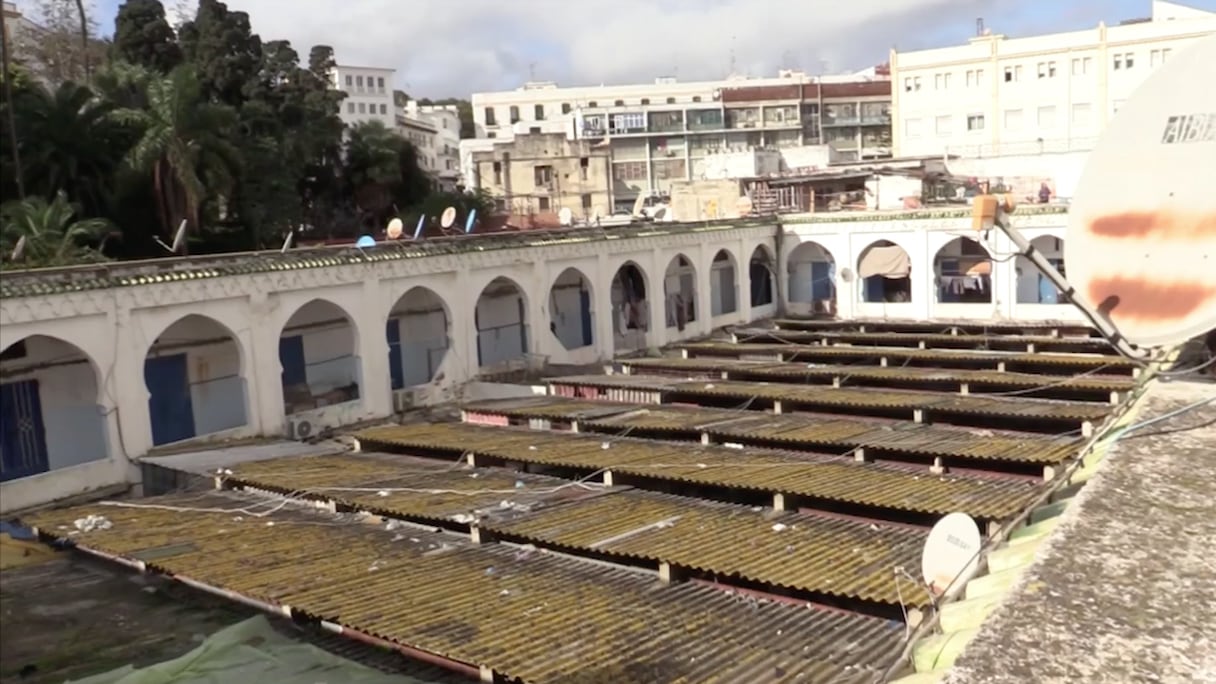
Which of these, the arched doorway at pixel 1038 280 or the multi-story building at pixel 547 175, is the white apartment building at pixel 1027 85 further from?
the multi-story building at pixel 547 175

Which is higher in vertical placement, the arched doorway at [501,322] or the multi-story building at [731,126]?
the multi-story building at [731,126]

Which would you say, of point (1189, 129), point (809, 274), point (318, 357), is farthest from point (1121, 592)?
point (809, 274)

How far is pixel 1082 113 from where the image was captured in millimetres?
52750

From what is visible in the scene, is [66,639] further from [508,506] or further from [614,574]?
[614,574]

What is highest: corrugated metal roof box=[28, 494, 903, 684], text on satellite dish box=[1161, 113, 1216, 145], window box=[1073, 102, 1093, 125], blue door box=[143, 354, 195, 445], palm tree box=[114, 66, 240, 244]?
window box=[1073, 102, 1093, 125]

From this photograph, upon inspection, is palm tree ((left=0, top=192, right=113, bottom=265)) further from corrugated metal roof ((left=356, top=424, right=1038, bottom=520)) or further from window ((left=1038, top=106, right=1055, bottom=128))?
window ((left=1038, top=106, right=1055, bottom=128))

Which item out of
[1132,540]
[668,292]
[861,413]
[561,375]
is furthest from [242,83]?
[1132,540]

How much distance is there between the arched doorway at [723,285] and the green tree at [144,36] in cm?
2313

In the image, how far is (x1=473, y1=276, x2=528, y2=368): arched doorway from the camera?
30188 millimetres

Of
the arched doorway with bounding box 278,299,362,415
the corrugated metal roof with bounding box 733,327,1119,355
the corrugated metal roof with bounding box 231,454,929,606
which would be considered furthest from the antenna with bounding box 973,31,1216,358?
the arched doorway with bounding box 278,299,362,415

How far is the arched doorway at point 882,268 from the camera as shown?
39344 mm

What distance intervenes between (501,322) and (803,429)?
1571 centimetres

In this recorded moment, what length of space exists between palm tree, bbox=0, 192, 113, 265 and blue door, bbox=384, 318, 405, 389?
7.39 m

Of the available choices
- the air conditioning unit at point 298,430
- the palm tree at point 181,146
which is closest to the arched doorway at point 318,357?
the air conditioning unit at point 298,430
